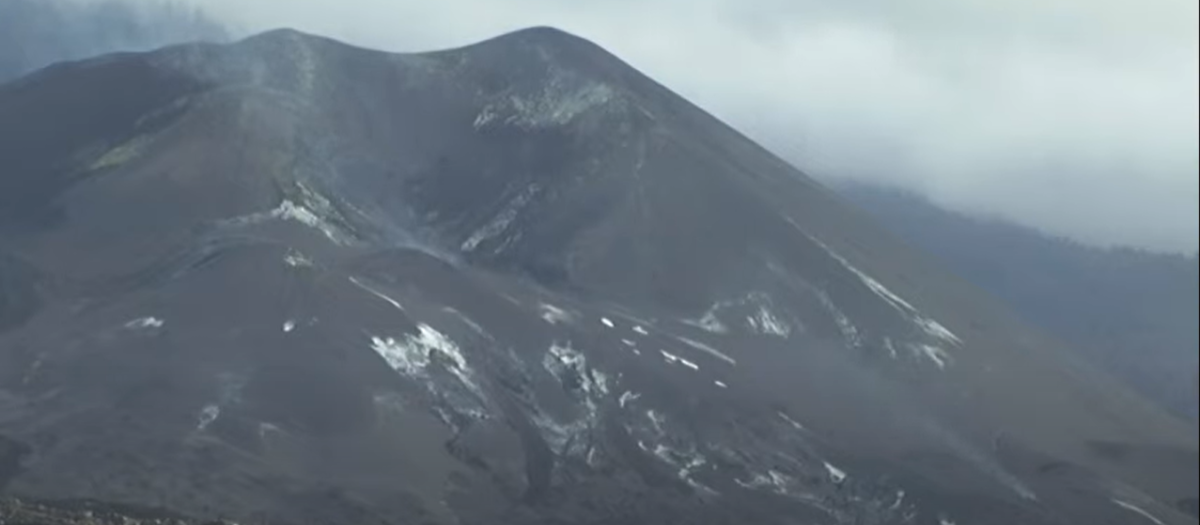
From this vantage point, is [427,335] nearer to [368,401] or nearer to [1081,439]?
[368,401]

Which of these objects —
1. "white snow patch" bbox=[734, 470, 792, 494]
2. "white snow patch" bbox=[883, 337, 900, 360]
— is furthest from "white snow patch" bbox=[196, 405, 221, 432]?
"white snow patch" bbox=[883, 337, 900, 360]

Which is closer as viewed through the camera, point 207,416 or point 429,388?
point 207,416

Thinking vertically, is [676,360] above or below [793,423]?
above

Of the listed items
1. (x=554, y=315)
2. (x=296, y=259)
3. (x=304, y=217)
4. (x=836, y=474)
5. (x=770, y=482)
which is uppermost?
(x=304, y=217)

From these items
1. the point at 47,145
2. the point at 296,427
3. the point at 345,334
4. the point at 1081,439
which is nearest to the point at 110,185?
the point at 47,145

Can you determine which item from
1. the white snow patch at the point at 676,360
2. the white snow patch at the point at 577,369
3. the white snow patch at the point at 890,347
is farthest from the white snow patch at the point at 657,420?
the white snow patch at the point at 890,347

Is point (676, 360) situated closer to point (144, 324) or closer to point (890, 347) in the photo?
point (890, 347)

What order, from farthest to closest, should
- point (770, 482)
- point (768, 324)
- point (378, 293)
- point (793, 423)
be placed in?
point (768, 324), point (793, 423), point (378, 293), point (770, 482)

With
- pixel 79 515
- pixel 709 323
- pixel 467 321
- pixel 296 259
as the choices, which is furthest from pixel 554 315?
pixel 79 515
